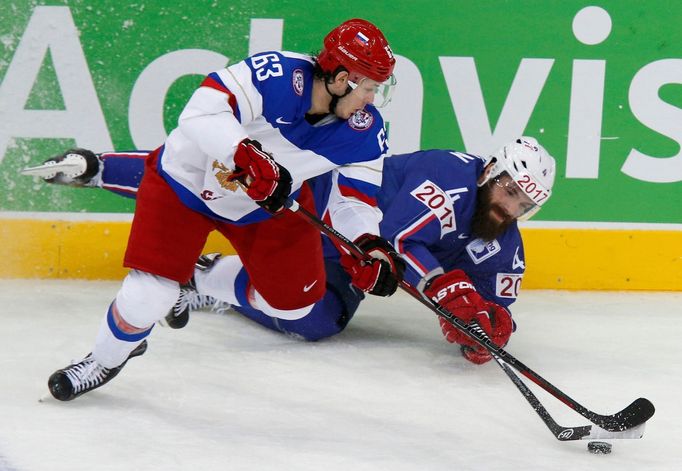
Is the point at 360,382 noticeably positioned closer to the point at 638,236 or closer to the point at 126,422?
the point at 126,422

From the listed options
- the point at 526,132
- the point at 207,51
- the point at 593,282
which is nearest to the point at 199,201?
the point at 207,51

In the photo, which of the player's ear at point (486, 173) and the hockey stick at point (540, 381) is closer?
the hockey stick at point (540, 381)

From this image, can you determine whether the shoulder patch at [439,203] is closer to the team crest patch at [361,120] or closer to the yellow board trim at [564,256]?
the team crest patch at [361,120]

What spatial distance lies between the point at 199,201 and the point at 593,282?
6.87 feet

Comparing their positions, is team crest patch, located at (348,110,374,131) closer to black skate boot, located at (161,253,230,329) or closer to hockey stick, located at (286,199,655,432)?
hockey stick, located at (286,199,655,432)

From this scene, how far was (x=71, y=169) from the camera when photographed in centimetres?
382

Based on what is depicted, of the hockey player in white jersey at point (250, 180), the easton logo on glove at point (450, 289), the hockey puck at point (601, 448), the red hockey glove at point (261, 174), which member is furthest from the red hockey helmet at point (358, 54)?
the hockey puck at point (601, 448)

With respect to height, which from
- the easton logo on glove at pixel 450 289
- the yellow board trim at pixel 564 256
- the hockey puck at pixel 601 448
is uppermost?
the easton logo on glove at pixel 450 289

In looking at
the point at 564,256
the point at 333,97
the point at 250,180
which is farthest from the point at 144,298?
the point at 564,256

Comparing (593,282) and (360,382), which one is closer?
(360,382)

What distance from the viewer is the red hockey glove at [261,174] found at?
2.53 m

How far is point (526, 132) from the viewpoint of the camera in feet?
14.2

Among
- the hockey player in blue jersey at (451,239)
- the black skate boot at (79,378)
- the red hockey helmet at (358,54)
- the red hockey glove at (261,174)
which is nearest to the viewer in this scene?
the red hockey glove at (261,174)

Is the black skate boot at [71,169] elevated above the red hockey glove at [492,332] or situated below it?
above
